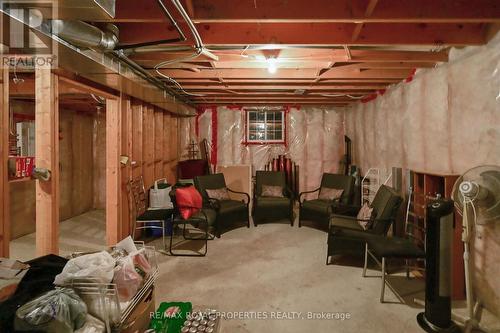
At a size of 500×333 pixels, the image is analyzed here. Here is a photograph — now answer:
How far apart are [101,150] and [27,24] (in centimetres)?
456

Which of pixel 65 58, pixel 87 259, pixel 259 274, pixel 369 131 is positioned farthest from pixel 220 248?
pixel 369 131

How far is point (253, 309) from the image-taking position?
7.34 feet

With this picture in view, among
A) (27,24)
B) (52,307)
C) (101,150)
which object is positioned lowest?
(52,307)

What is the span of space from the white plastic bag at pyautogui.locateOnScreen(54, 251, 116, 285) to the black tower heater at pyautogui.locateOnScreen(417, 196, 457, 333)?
7.21ft

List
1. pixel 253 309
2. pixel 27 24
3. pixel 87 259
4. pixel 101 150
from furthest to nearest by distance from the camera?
pixel 101 150 → pixel 253 309 → pixel 27 24 → pixel 87 259

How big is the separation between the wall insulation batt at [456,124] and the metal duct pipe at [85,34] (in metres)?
3.06

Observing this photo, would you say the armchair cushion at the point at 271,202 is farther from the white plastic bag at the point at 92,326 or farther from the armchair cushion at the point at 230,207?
the white plastic bag at the point at 92,326

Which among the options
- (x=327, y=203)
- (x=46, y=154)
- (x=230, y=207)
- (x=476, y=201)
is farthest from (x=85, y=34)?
(x=327, y=203)

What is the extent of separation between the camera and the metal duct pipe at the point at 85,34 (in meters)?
1.76

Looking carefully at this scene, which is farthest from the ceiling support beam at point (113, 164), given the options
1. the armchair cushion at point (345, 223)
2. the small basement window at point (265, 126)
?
the small basement window at point (265, 126)

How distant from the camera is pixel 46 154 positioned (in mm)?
2189

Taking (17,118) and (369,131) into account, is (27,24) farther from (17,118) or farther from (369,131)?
(369,131)

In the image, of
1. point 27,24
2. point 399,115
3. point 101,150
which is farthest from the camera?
point 101,150

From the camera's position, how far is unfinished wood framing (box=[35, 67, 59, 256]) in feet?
7.07
